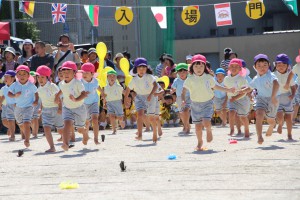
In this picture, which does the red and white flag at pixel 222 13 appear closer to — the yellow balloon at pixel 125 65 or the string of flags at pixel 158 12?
the string of flags at pixel 158 12

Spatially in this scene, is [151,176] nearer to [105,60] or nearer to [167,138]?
[167,138]

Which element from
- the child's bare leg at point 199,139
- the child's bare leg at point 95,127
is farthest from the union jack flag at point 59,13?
the child's bare leg at point 199,139

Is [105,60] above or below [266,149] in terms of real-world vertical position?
above

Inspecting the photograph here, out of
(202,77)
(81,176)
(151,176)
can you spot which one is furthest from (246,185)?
(202,77)

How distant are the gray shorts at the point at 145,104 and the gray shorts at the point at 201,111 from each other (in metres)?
2.23

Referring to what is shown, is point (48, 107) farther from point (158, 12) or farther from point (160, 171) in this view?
point (158, 12)

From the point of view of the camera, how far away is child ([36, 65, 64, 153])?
12.6 metres

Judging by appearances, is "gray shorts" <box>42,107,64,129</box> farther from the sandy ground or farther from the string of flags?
the string of flags

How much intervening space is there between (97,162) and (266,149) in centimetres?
258

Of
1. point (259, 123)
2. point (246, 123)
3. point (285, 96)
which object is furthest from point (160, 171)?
point (246, 123)

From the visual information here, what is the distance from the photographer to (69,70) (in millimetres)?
12445

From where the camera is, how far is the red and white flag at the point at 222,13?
20.8m

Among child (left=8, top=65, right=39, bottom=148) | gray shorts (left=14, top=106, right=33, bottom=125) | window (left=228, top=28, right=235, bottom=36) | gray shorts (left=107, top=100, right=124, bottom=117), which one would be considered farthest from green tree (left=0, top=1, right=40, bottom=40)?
gray shorts (left=14, top=106, right=33, bottom=125)

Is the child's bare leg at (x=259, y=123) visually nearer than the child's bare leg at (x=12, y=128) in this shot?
Yes
